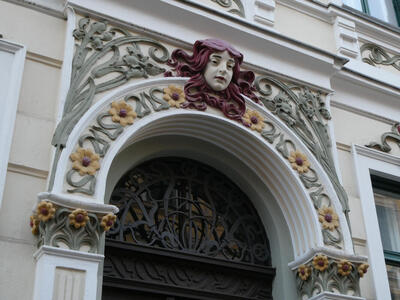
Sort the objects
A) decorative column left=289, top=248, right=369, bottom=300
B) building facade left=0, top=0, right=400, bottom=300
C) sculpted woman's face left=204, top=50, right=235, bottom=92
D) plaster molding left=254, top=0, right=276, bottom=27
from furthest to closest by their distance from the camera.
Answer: plaster molding left=254, top=0, right=276, bottom=27
sculpted woman's face left=204, top=50, right=235, bottom=92
decorative column left=289, top=248, right=369, bottom=300
building facade left=0, top=0, right=400, bottom=300

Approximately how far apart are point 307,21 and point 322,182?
89.2 inches

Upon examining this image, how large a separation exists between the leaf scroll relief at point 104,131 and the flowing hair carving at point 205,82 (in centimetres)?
35

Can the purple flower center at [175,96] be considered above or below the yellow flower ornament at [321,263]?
above

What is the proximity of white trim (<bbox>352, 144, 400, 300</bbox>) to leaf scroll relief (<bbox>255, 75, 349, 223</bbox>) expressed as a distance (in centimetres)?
43

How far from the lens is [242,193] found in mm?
6320

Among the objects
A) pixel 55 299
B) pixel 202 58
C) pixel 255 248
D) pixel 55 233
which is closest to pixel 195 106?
pixel 202 58

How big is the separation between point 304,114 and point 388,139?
1.34 meters

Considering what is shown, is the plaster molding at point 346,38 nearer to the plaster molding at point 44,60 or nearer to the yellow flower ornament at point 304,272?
the yellow flower ornament at point 304,272

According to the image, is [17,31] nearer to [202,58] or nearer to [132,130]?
[132,130]

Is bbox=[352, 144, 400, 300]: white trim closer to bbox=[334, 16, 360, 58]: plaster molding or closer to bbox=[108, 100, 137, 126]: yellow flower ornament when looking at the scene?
bbox=[334, 16, 360, 58]: plaster molding

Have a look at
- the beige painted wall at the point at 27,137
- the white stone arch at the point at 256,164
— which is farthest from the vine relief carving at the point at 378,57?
the beige painted wall at the point at 27,137

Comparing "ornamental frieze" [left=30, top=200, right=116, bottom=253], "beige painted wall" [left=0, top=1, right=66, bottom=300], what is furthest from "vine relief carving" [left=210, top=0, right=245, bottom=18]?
"ornamental frieze" [left=30, top=200, right=116, bottom=253]

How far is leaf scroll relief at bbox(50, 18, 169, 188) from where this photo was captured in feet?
16.8

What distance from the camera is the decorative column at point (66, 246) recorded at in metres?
4.34
